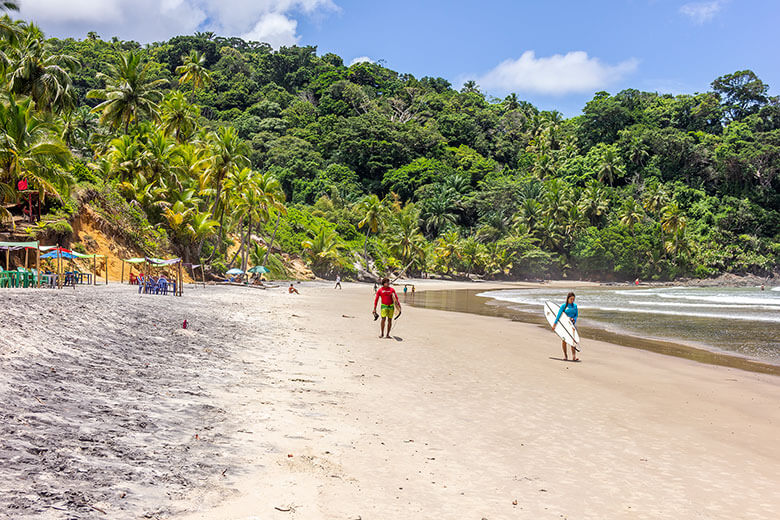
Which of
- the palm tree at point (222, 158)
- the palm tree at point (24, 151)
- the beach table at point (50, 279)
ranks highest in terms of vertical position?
the palm tree at point (222, 158)

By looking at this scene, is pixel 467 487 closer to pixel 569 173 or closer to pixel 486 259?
pixel 486 259

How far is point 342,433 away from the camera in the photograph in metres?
5.77

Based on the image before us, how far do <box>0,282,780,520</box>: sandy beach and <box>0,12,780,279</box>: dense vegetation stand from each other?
2829 cm

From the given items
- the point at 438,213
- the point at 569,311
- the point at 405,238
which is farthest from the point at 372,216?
the point at 569,311

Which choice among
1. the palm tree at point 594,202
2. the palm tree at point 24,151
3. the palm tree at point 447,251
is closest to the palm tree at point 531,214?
the palm tree at point 594,202

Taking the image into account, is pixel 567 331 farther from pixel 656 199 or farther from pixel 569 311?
pixel 656 199

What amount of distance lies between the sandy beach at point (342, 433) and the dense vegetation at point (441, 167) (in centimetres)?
2829

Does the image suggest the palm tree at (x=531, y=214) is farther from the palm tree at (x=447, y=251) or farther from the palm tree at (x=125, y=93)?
the palm tree at (x=125, y=93)

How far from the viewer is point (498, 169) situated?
298 feet

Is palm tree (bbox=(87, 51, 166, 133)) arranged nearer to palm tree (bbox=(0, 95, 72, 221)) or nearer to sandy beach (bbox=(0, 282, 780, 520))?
palm tree (bbox=(0, 95, 72, 221))

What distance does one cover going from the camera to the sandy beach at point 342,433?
390 cm

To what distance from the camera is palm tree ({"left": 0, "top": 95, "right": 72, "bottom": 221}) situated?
2065cm

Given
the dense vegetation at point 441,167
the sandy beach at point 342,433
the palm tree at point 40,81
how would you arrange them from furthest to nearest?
the dense vegetation at point 441,167
the palm tree at point 40,81
the sandy beach at point 342,433

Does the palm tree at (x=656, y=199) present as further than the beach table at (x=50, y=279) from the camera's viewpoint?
Yes
